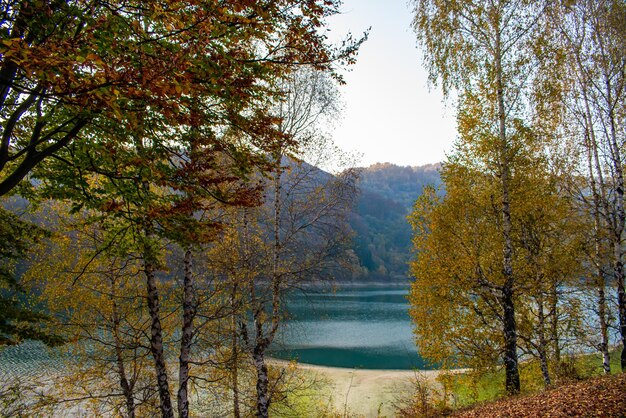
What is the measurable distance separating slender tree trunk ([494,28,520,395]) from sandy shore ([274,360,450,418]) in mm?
6045

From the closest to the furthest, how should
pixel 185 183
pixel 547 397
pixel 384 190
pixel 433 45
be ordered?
pixel 185 183 → pixel 547 397 → pixel 433 45 → pixel 384 190

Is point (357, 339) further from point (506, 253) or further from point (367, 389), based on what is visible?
point (506, 253)

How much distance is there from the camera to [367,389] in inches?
796

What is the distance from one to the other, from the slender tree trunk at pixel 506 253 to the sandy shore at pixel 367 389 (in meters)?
6.05

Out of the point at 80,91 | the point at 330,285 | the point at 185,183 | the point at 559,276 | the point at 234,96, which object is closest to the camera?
the point at 80,91

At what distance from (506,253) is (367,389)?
44.1 feet

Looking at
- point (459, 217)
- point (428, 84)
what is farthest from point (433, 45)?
point (459, 217)

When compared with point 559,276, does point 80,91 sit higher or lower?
higher

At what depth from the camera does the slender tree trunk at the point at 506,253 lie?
9.63 meters

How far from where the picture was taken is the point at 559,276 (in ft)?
33.6

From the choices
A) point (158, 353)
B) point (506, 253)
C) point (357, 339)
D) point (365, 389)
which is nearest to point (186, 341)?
point (158, 353)

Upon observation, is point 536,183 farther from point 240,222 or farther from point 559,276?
point 240,222

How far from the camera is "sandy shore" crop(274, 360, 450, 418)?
17.2 m

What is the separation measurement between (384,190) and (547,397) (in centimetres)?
18299
